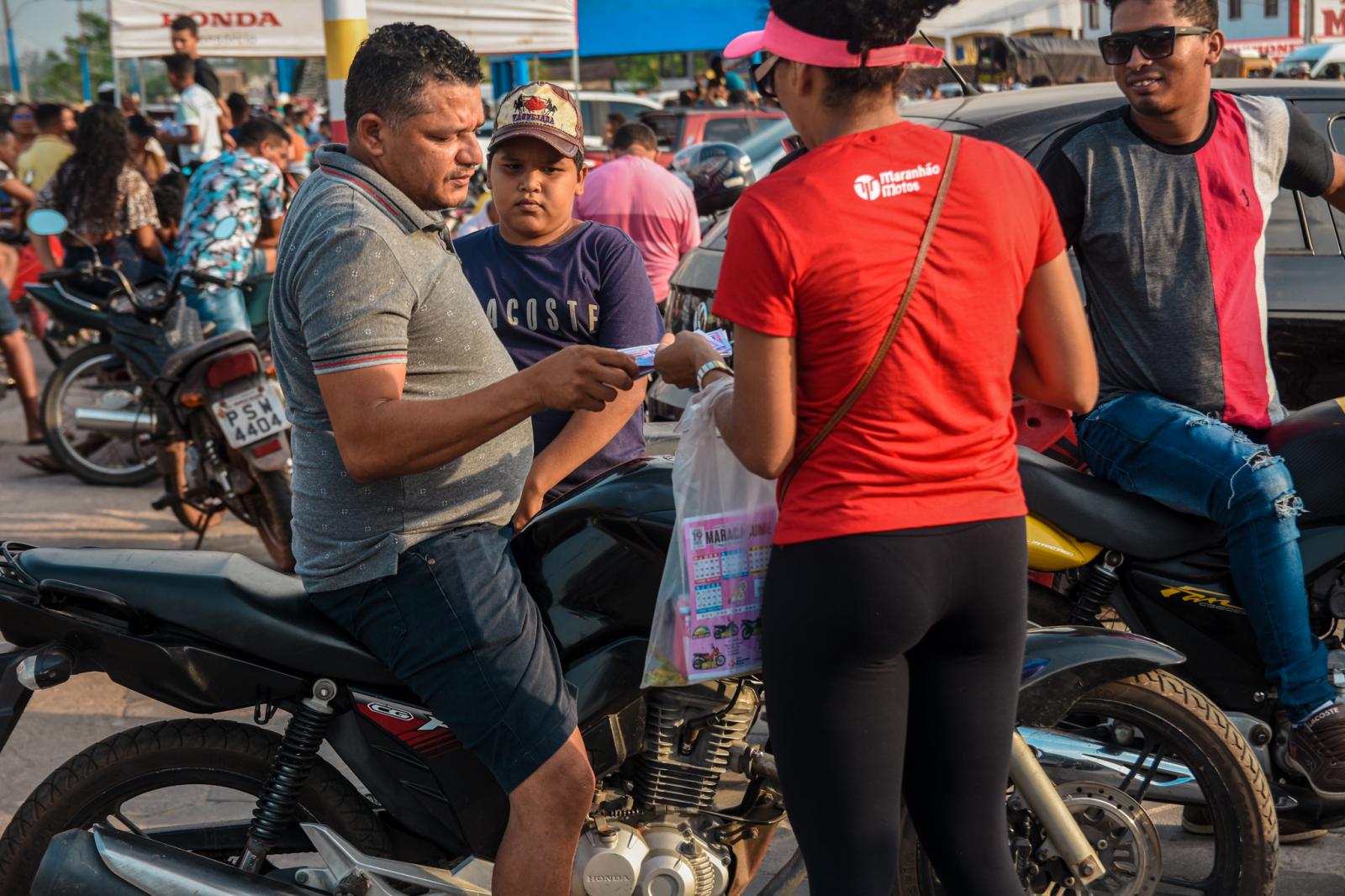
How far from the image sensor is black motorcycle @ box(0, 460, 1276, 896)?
2.58 meters

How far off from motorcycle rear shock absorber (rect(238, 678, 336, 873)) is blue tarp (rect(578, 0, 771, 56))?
1881 centimetres

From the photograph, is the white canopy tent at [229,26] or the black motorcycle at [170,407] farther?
the white canopy tent at [229,26]

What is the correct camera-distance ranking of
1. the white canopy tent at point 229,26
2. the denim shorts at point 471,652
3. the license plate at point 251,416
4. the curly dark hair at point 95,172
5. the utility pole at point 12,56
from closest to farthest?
1. the denim shorts at point 471,652
2. the license plate at point 251,416
3. the curly dark hair at point 95,172
4. the white canopy tent at point 229,26
5. the utility pole at point 12,56

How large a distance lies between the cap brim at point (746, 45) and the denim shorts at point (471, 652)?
927 millimetres

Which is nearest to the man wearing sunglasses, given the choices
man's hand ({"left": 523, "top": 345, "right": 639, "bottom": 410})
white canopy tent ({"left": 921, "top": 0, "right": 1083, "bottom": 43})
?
man's hand ({"left": 523, "top": 345, "right": 639, "bottom": 410})

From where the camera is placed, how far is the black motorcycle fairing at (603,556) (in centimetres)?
258

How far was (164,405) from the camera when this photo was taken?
20.1ft

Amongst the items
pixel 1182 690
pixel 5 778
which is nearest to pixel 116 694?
pixel 5 778

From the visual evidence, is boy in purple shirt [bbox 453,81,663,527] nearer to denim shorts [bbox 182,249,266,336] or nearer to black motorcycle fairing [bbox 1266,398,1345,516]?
black motorcycle fairing [bbox 1266,398,1345,516]

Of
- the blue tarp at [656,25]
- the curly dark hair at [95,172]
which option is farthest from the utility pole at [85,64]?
the curly dark hair at [95,172]

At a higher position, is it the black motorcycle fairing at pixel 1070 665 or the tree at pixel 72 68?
the tree at pixel 72 68

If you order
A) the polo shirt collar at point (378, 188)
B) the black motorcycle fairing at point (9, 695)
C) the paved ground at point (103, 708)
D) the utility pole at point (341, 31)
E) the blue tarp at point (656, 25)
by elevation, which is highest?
the blue tarp at point (656, 25)

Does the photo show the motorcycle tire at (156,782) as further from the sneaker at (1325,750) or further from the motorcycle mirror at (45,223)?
the motorcycle mirror at (45,223)

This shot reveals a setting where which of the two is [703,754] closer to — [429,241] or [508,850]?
[508,850]
